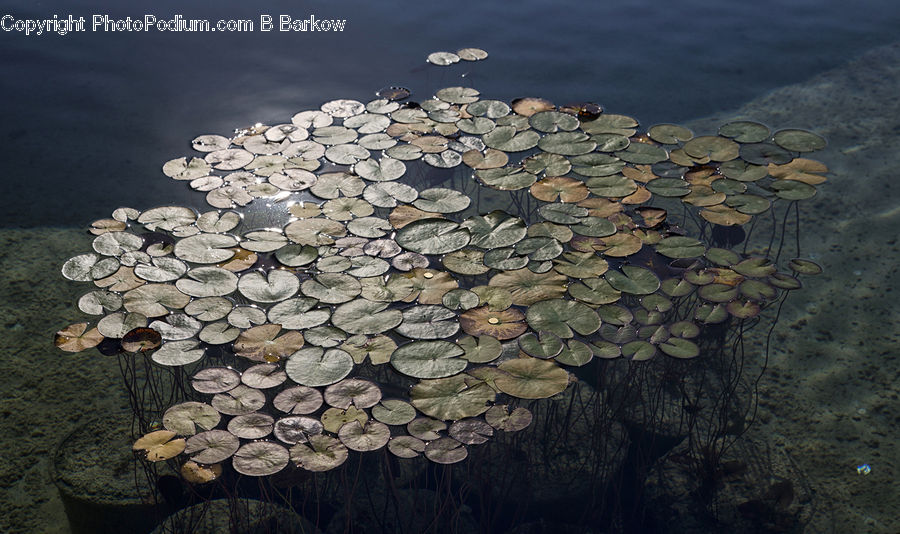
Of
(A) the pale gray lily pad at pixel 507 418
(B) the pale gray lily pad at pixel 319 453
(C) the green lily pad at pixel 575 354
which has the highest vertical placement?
(C) the green lily pad at pixel 575 354

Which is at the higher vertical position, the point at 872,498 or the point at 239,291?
the point at 239,291

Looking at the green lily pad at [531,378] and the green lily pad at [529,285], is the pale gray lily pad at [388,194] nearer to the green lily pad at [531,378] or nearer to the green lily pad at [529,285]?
the green lily pad at [529,285]

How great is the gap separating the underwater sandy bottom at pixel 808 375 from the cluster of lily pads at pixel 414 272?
0.58 ft

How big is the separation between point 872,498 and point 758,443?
0.36 meters

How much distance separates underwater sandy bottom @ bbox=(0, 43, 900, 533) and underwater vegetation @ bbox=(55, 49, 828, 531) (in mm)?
123

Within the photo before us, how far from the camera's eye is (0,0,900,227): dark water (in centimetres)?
381

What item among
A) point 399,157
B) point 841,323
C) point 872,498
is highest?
point 399,157

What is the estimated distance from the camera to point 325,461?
2129 millimetres

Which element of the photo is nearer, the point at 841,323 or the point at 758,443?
the point at 758,443

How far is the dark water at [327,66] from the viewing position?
3811mm

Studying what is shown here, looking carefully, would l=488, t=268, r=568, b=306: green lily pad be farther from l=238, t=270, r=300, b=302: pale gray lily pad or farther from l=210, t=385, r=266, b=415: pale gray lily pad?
l=210, t=385, r=266, b=415: pale gray lily pad

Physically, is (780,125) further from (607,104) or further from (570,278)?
(570,278)

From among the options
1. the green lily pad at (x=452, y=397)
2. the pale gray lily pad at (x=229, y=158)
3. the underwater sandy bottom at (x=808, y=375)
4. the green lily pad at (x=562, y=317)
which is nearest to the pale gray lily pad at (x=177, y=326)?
the underwater sandy bottom at (x=808, y=375)

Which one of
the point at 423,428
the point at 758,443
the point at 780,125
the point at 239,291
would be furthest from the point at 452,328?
the point at 780,125
